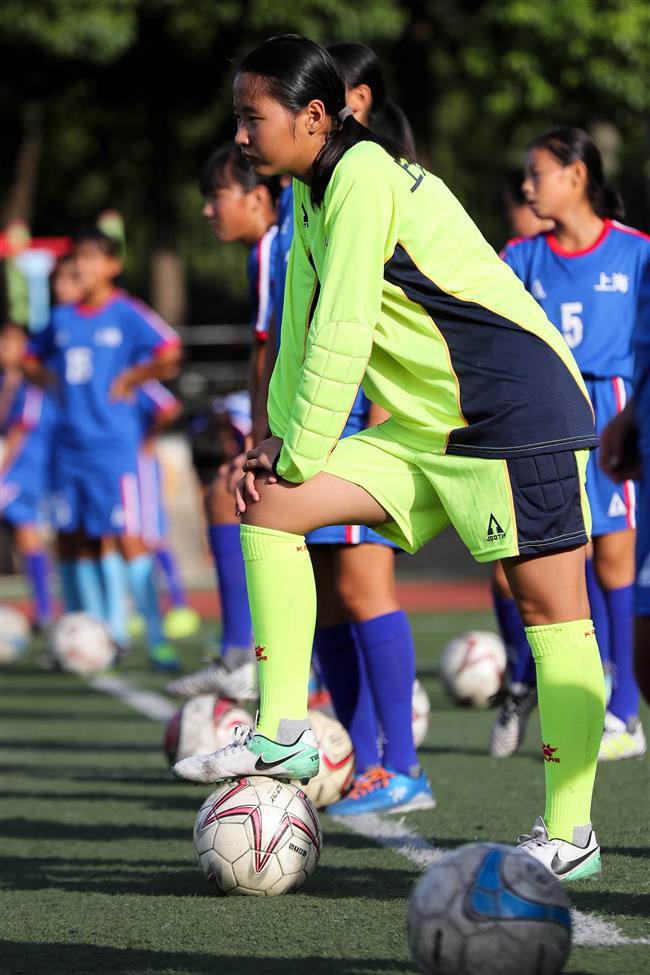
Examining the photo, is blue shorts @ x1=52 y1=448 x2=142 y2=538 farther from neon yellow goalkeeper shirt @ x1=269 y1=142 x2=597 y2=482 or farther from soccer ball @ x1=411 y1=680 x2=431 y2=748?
neon yellow goalkeeper shirt @ x1=269 y1=142 x2=597 y2=482

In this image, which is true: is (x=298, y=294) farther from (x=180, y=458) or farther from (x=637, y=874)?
(x=180, y=458)

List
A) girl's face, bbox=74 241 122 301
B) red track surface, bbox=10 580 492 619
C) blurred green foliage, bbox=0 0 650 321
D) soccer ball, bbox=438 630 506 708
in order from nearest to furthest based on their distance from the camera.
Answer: soccer ball, bbox=438 630 506 708 → girl's face, bbox=74 241 122 301 → red track surface, bbox=10 580 492 619 → blurred green foliage, bbox=0 0 650 321

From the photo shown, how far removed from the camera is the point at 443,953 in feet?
9.64

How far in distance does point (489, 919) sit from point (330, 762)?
7.02ft

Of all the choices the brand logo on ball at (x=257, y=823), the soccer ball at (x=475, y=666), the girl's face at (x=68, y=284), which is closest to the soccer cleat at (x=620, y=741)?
the soccer ball at (x=475, y=666)

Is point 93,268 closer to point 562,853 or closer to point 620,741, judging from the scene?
point 620,741

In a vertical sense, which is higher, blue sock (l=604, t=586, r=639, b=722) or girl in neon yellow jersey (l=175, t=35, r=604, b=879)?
girl in neon yellow jersey (l=175, t=35, r=604, b=879)

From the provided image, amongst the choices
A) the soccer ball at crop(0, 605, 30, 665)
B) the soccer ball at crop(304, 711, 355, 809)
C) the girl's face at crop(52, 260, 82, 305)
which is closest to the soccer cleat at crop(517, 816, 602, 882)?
the soccer ball at crop(304, 711, 355, 809)

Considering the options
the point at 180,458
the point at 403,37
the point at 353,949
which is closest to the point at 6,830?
the point at 353,949

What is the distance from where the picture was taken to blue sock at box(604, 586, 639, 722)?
20.6 feet

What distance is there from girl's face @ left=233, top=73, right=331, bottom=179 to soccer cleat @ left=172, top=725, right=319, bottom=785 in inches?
53.6

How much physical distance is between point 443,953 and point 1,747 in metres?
4.57

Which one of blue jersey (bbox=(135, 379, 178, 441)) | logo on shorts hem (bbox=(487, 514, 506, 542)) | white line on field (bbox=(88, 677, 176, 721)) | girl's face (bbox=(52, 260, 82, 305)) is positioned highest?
girl's face (bbox=(52, 260, 82, 305))

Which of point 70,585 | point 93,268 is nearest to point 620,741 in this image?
point 93,268
